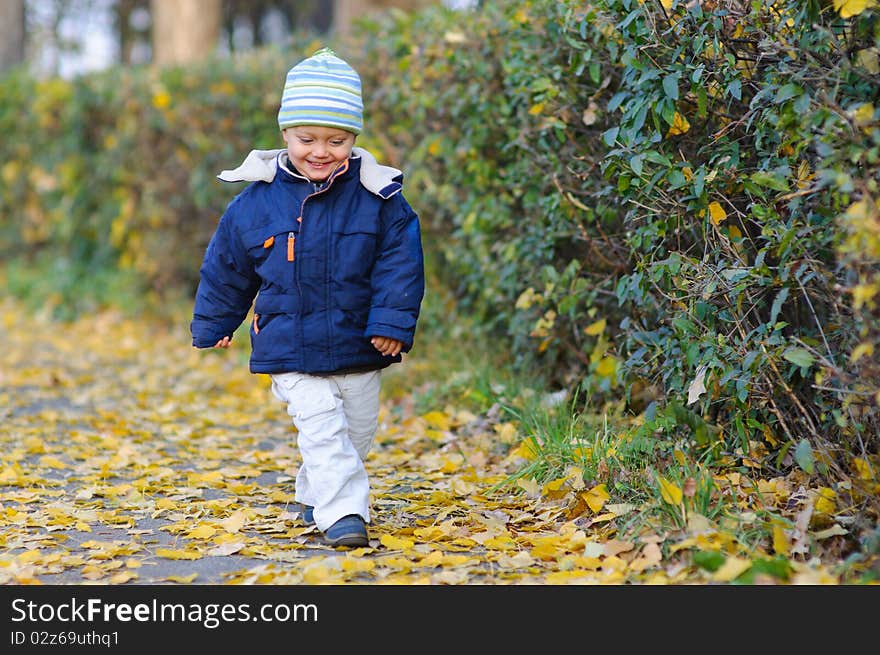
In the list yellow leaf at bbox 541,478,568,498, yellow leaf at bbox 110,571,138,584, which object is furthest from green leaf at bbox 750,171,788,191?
yellow leaf at bbox 110,571,138,584

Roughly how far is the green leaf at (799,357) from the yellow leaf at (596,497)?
84cm

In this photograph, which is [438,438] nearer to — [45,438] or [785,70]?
[45,438]

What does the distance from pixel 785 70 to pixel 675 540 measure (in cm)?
143

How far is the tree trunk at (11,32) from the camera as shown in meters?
15.4

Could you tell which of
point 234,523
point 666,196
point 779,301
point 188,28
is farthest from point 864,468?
point 188,28

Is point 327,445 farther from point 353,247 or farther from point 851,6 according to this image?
point 851,6

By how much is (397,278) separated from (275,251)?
0.43 m

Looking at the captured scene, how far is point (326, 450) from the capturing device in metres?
3.85

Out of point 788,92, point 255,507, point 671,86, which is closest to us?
point 788,92

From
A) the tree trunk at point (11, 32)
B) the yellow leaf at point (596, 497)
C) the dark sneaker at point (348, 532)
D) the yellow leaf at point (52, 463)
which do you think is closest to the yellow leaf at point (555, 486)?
the yellow leaf at point (596, 497)

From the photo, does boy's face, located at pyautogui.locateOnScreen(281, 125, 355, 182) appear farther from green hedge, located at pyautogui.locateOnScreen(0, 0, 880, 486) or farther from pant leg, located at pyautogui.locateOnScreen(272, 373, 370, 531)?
green hedge, located at pyautogui.locateOnScreen(0, 0, 880, 486)

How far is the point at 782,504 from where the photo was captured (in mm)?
3592
